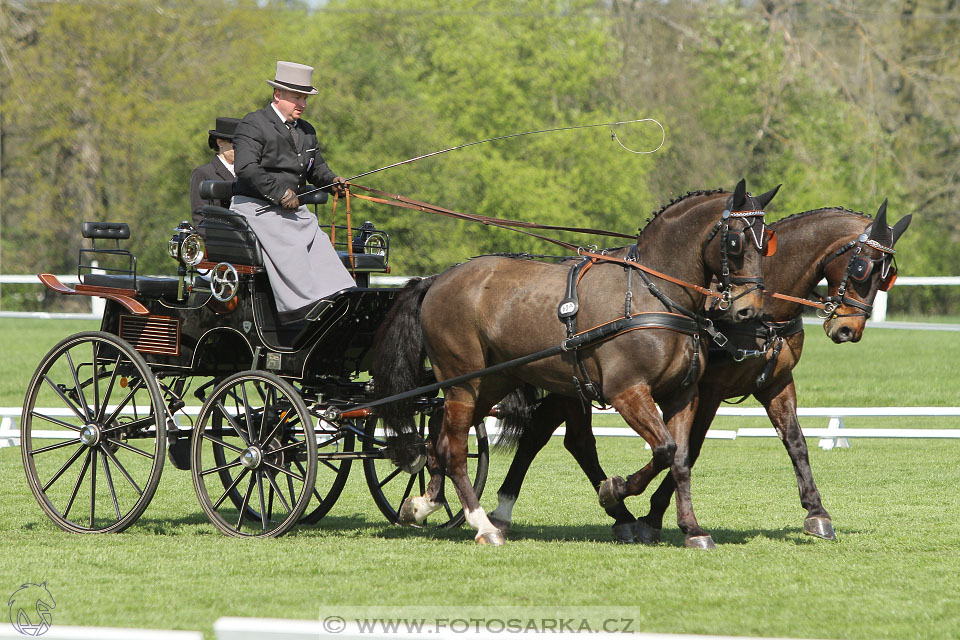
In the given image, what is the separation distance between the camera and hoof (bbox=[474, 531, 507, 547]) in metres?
6.93

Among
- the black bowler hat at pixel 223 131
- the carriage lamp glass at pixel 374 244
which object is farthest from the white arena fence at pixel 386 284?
the carriage lamp glass at pixel 374 244

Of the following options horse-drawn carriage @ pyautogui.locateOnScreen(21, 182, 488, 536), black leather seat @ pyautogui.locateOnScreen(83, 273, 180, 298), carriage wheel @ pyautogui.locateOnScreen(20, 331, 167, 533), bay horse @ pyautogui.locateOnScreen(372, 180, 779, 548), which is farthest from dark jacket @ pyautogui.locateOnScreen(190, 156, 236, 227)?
bay horse @ pyautogui.locateOnScreen(372, 180, 779, 548)

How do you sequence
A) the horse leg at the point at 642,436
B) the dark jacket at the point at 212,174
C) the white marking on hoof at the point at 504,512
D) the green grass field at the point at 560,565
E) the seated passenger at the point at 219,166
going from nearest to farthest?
the green grass field at the point at 560,565
the horse leg at the point at 642,436
the white marking on hoof at the point at 504,512
the seated passenger at the point at 219,166
the dark jacket at the point at 212,174

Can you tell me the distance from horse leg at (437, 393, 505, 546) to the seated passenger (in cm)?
196

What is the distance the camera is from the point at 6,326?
25391 mm

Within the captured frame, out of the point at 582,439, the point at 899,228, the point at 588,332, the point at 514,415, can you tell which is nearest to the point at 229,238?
the point at 514,415

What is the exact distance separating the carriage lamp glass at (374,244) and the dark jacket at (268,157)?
787 millimetres

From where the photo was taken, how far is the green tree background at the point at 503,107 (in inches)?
Result: 1134

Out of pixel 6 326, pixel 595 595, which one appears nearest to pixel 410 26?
pixel 6 326

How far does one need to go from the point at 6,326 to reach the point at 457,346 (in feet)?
67.2

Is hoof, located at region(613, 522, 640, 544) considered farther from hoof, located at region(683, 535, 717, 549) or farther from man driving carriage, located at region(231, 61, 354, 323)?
man driving carriage, located at region(231, 61, 354, 323)

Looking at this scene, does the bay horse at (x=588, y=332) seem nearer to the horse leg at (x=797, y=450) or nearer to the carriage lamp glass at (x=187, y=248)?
the horse leg at (x=797, y=450)

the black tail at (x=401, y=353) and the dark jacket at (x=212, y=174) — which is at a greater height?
the dark jacket at (x=212, y=174)

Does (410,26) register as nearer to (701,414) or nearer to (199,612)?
(701,414)
